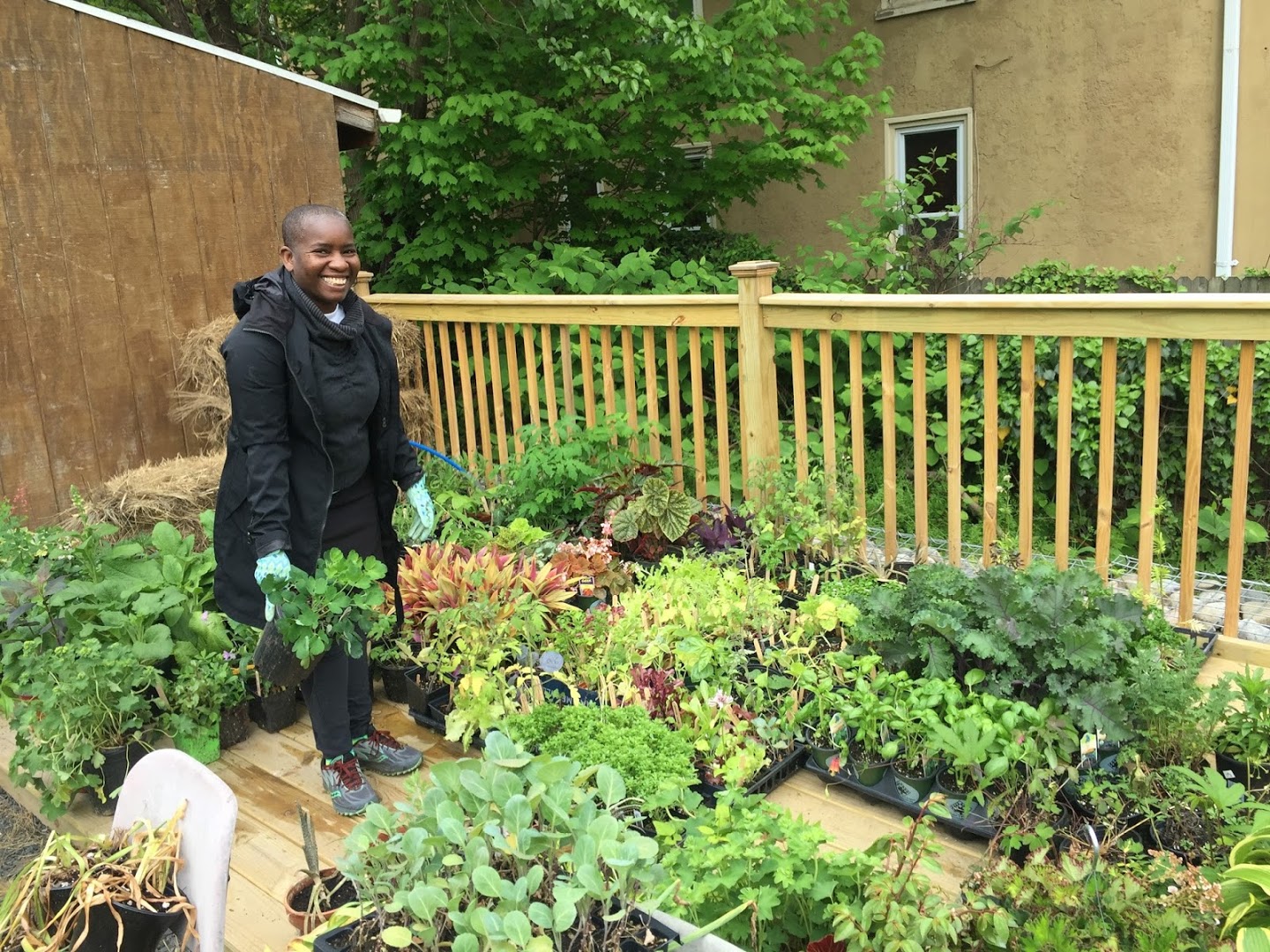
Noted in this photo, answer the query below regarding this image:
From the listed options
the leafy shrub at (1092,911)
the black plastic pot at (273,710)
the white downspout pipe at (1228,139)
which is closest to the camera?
the leafy shrub at (1092,911)

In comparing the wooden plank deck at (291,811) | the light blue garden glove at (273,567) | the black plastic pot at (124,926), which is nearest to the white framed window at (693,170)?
the wooden plank deck at (291,811)

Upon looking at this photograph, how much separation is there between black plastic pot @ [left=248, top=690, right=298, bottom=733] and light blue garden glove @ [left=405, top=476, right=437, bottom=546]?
0.77 meters

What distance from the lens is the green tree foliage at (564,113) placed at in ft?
22.5

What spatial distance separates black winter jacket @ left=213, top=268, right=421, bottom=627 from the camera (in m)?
2.68

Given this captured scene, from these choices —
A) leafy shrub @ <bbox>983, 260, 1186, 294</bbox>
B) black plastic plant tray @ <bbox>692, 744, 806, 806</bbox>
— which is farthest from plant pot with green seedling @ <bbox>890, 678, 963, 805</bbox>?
leafy shrub @ <bbox>983, 260, 1186, 294</bbox>

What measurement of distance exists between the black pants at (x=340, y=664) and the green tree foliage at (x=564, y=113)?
14.3ft

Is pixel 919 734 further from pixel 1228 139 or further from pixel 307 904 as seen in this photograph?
pixel 1228 139

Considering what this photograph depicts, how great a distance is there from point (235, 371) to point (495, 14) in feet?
18.4

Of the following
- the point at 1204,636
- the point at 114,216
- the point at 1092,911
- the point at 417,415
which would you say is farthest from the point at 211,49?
the point at 1092,911

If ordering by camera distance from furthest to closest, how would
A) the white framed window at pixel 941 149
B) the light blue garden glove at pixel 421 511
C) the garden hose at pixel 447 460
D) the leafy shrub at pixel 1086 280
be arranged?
the white framed window at pixel 941 149
the leafy shrub at pixel 1086 280
the garden hose at pixel 447 460
the light blue garden glove at pixel 421 511

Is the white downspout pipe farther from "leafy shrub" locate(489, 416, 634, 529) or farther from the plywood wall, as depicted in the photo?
the plywood wall

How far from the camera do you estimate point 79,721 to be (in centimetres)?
304

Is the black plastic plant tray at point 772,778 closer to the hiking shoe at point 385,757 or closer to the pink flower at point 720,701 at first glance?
the pink flower at point 720,701

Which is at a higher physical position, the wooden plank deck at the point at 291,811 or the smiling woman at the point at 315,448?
the smiling woman at the point at 315,448
